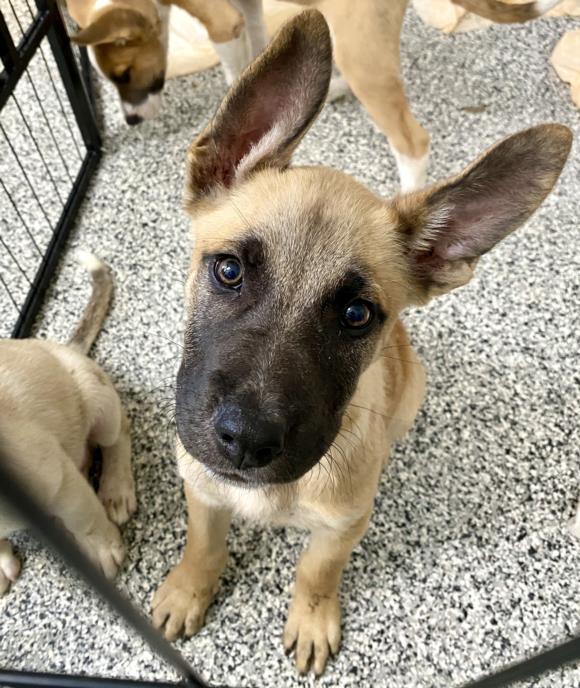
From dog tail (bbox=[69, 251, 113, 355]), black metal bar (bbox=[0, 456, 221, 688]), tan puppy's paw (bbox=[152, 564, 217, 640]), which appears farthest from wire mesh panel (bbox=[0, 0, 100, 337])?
black metal bar (bbox=[0, 456, 221, 688])

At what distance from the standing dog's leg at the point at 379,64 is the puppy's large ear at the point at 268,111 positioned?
1.50m

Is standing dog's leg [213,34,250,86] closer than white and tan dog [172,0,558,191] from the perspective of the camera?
No

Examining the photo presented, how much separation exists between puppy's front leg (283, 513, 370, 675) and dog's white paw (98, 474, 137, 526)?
64 cm

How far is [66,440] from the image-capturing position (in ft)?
5.94

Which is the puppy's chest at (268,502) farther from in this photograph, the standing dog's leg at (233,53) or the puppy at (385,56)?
the standing dog's leg at (233,53)

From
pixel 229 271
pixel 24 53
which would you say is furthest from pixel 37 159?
pixel 229 271

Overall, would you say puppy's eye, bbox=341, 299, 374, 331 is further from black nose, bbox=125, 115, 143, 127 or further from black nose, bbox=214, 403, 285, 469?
black nose, bbox=125, 115, 143, 127

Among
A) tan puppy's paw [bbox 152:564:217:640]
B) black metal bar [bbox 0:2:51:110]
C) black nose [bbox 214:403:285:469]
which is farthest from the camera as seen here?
black metal bar [bbox 0:2:51:110]

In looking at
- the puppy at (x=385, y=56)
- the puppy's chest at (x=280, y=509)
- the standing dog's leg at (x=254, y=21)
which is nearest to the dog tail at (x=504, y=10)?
the puppy at (x=385, y=56)

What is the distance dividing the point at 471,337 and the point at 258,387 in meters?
1.72

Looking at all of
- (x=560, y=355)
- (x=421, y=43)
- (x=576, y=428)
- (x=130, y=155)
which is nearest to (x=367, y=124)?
(x=421, y=43)

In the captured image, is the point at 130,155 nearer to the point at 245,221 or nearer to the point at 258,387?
the point at 245,221

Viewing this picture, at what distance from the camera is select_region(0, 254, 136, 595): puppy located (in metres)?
1.56

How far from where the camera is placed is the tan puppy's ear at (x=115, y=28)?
2699 millimetres
